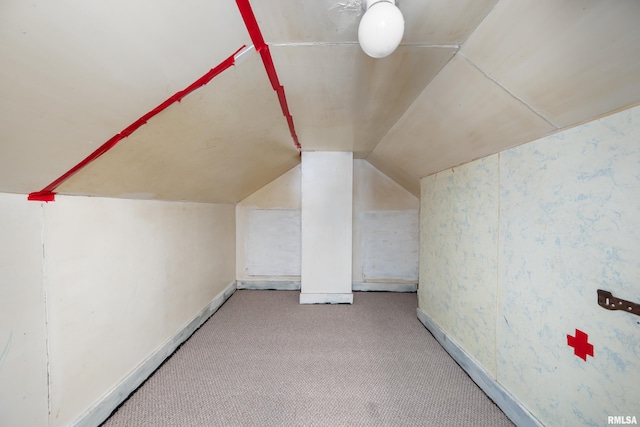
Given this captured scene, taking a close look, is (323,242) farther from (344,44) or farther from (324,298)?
(344,44)

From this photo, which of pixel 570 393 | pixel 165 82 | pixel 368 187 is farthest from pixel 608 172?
pixel 368 187

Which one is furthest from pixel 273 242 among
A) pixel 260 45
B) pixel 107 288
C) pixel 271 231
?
pixel 260 45

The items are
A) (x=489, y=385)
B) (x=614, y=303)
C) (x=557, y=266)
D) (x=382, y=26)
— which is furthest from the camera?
(x=489, y=385)

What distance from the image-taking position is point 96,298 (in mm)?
1380

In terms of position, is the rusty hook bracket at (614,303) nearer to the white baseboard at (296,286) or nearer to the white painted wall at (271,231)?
the white baseboard at (296,286)

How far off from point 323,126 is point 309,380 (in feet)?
6.31

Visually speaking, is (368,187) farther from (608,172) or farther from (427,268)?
(608,172)

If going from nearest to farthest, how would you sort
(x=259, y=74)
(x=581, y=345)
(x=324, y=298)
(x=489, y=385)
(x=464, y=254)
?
(x=581, y=345)
(x=259, y=74)
(x=489, y=385)
(x=464, y=254)
(x=324, y=298)

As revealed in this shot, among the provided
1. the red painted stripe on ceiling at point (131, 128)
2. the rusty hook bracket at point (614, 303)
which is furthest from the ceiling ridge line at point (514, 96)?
the red painted stripe on ceiling at point (131, 128)

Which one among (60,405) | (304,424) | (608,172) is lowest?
(304,424)

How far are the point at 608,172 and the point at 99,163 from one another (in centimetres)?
206

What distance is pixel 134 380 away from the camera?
1613 millimetres

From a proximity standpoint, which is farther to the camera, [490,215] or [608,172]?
[490,215]

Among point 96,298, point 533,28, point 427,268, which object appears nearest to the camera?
point 533,28
